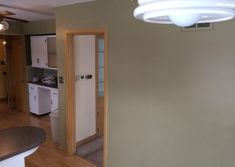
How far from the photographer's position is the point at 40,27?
498 centimetres

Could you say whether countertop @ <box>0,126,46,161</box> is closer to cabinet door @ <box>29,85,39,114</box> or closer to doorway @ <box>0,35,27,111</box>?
cabinet door @ <box>29,85,39,114</box>

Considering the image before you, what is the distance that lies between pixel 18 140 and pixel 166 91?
1.50 meters

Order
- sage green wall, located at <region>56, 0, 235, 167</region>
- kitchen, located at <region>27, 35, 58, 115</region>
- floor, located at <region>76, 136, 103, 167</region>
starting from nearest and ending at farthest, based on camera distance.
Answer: sage green wall, located at <region>56, 0, 235, 167</region>
floor, located at <region>76, 136, 103, 167</region>
kitchen, located at <region>27, 35, 58, 115</region>

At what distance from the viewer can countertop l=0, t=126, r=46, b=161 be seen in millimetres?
1800

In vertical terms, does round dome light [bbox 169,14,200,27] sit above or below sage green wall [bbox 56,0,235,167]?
above

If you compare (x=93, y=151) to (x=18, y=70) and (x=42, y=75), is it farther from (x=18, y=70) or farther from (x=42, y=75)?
(x=18, y=70)

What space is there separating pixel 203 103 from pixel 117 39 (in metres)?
1.22

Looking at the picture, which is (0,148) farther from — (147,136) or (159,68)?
(159,68)

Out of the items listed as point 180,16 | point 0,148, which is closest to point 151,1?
point 180,16

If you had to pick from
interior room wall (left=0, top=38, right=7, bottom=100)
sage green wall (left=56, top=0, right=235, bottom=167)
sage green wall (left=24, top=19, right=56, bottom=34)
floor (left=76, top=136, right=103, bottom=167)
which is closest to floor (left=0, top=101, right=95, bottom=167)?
floor (left=76, top=136, right=103, bottom=167)

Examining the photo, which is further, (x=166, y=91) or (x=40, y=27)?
(x=40, y=27)

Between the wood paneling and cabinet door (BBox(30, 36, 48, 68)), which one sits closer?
cabinet door (BBox(30, 36, 48, 68))

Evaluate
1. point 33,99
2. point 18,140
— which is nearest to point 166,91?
point 18,140

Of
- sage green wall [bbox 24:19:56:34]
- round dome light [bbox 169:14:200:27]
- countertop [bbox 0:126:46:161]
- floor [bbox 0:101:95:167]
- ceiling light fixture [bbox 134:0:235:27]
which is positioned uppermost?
sage green wall [bbox 24:19:56:34]
